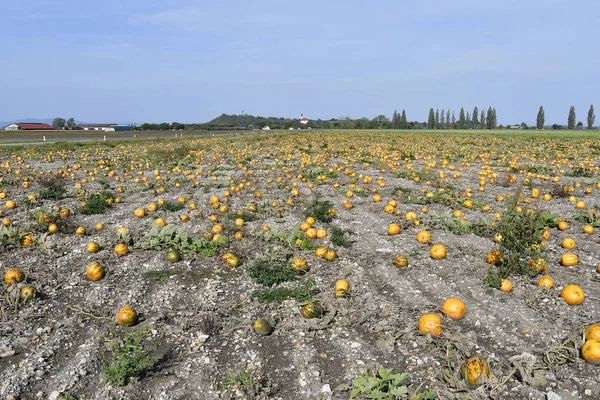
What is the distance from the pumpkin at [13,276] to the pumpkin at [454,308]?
6184 mm

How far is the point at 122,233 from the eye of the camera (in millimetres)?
8023

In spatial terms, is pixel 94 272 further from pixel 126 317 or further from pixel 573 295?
pixel 573 295

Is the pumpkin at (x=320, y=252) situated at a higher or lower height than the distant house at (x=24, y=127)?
lower

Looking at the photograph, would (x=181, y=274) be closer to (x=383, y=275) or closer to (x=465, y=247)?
(x=383, y=275)

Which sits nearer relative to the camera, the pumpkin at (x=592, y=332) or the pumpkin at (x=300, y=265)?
the pumpkin at (x=592, y=332)

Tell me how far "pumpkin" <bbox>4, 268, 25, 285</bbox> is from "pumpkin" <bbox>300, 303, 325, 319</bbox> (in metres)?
4.35

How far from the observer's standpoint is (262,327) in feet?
16.8

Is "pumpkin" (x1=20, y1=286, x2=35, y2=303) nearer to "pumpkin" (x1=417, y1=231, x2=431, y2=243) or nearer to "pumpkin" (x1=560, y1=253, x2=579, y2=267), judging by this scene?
"pumpkin" (x1=417, y1=231, x2=431, y2=243)

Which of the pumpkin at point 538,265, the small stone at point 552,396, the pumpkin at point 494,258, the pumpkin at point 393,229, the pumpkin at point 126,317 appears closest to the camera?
the small stone at point 552,396

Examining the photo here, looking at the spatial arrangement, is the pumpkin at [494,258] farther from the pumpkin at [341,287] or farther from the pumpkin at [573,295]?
the pumpkin at [341,287]

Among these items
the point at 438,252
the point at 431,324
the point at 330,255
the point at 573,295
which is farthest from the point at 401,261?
the point at 573,295

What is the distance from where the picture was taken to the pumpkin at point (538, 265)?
6160mm

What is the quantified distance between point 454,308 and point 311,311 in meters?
1.82

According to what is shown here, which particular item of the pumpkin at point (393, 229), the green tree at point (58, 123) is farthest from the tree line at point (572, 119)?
the green tree at point (58, 123)
